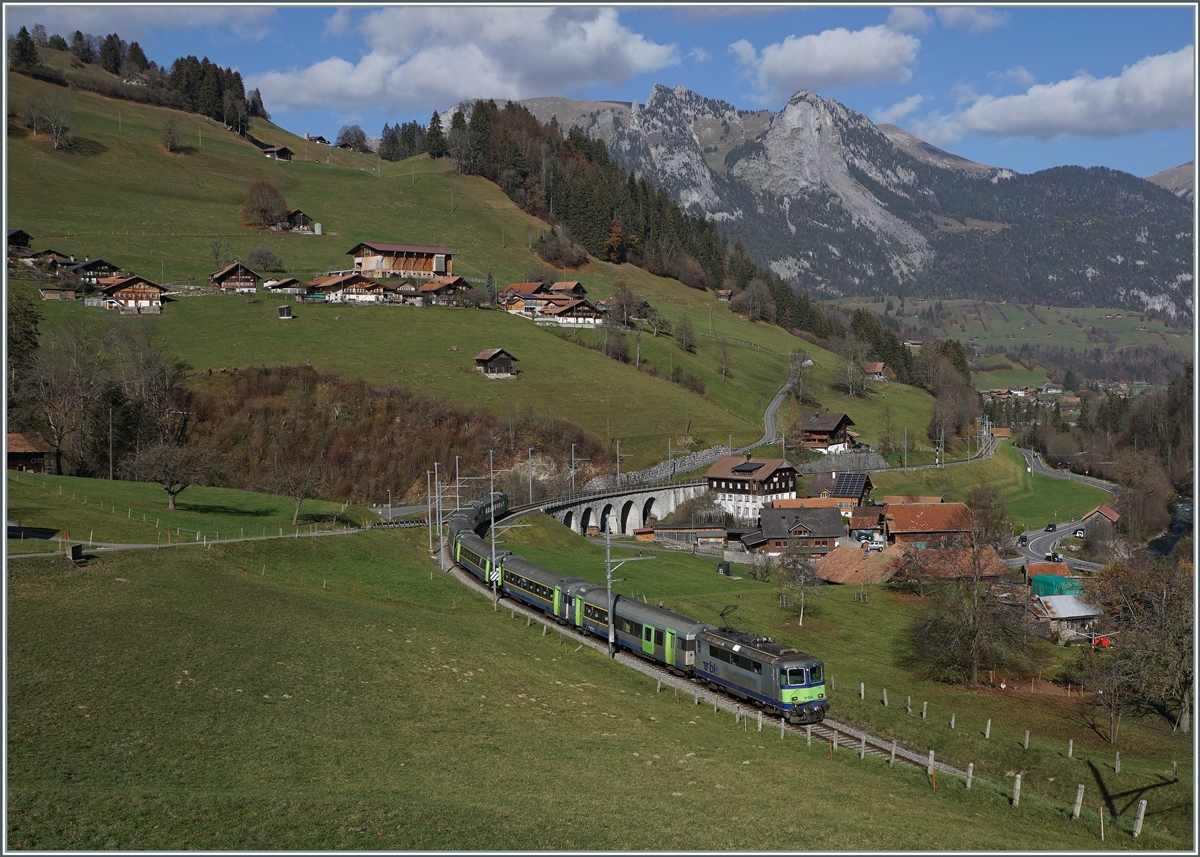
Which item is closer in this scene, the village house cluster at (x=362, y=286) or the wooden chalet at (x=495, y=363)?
the village house cluster at (x=362, y=286)

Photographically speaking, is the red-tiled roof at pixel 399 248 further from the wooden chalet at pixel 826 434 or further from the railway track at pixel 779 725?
the railway track at pixel 779 725

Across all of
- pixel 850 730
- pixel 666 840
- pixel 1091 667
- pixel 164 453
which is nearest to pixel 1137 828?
pixel 850 730

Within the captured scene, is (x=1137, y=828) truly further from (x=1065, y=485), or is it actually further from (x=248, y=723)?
(x=1065, y=485)

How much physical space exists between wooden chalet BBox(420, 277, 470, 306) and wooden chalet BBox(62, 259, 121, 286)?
2041 inches

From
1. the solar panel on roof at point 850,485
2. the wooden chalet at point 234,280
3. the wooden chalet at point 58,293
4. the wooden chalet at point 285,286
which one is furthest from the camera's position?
the wooden chalet at point 285,286

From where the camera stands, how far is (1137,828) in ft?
94.6

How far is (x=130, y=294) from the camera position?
13712cm

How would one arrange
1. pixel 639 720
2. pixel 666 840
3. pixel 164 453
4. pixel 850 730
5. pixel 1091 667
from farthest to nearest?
1. pixel 164 453
2. pixel 1091 667
3. pixel 850 730
4. pixel 639 720
5. pixel 666 840

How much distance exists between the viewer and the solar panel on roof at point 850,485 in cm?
12601

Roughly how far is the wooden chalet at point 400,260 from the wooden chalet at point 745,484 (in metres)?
82.6

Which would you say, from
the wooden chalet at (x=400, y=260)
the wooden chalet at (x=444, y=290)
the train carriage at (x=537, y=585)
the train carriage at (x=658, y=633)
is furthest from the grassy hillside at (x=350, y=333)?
the train carriage at (x=658, y=633)

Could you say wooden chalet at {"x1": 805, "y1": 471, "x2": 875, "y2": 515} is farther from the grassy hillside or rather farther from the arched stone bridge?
the arched stone bridge

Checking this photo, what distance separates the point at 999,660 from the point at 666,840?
135 ft

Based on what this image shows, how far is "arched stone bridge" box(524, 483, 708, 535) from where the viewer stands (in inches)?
4244
